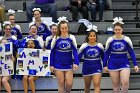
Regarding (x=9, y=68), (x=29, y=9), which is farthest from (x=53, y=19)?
(x=9, y=68)

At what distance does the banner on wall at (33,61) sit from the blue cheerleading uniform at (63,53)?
138 cm

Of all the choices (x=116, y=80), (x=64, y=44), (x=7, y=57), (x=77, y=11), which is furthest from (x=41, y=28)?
(x=116, y=80)

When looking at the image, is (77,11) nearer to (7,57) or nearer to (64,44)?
(7,57)

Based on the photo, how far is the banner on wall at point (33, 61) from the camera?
33.6 feet

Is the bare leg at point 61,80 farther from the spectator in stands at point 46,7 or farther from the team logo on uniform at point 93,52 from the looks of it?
the spectator in stands at point 46,7

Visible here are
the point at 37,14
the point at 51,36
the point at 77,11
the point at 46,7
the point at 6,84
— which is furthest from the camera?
the point at 77,11

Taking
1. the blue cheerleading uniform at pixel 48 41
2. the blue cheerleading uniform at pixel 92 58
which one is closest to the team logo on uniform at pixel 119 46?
the blue cheerleading uniform at pixel 92 58

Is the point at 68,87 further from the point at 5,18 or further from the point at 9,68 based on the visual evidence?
the point at 5,18

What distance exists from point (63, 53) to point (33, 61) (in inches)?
65.9

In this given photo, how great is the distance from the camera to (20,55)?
10281mm

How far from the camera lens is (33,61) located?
1032 cm

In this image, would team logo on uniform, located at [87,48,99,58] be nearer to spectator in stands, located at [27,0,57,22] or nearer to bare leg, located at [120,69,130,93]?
bare leg, located at [120,69,130,93]

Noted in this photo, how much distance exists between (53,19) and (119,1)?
380cm

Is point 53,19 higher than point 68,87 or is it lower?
higher
